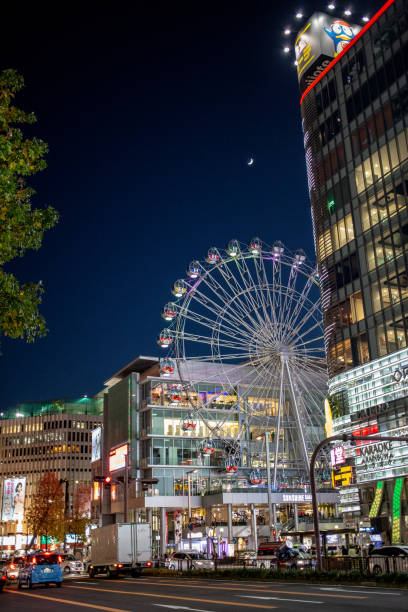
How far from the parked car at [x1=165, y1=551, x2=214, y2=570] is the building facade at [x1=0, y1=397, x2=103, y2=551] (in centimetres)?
12391

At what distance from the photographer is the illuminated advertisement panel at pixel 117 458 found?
9006cm

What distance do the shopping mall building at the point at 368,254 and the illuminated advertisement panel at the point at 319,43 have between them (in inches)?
237

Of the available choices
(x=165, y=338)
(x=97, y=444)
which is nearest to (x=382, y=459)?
(x=165, y=338)

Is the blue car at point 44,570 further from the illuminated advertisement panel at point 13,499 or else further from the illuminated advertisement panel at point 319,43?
the illuminated advertisement panel at point 13,499

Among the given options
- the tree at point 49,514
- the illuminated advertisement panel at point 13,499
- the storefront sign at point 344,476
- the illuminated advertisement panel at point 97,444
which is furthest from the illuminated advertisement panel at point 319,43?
the illuminated advertisement panel at point 13,499

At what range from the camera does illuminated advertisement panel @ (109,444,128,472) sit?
295 feet

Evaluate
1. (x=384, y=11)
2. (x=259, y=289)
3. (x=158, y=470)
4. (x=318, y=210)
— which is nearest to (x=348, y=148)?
(x=318, y=210)

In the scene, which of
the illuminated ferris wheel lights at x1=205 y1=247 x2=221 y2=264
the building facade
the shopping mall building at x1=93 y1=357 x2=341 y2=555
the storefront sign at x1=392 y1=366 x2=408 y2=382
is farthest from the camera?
the building facade

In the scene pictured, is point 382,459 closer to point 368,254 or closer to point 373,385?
point 373,385

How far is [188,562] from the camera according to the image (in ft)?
159

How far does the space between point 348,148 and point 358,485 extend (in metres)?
30.1

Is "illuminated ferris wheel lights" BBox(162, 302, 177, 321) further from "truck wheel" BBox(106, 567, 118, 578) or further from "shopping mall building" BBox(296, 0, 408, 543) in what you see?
"truck wheel" BBox(106, 567, 118, 578)

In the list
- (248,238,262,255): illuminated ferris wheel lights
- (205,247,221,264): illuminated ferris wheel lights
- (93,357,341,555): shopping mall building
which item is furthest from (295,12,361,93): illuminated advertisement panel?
(93,357,341,555): shopping mall building

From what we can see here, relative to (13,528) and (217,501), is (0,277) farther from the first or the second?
(13,528)
